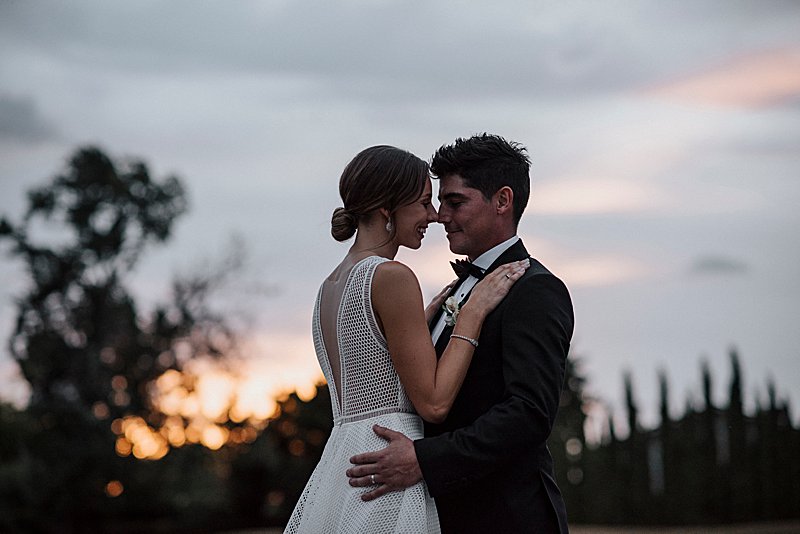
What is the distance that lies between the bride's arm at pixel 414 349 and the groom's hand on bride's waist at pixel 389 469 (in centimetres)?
14

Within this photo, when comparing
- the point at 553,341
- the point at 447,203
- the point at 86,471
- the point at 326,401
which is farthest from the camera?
the point at 86,471

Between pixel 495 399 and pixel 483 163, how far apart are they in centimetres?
88

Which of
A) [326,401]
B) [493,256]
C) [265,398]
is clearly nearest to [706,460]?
[326,401]

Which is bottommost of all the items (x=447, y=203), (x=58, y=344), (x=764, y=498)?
(x=764, y=498)

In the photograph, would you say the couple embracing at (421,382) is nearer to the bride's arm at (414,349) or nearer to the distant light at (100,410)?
the bride's arm at (414,349)

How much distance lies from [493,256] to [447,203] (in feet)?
0.87

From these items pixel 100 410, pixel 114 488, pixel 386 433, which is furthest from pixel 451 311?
pixel 100 410

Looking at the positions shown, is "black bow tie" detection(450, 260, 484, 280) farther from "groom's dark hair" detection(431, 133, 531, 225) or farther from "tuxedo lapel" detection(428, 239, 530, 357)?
"groom's dark hair" detection(431, 133, 531, 225)

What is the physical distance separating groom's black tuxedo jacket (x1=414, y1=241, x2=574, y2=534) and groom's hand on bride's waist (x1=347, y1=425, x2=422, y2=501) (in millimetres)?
44

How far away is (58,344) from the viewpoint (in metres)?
32.3

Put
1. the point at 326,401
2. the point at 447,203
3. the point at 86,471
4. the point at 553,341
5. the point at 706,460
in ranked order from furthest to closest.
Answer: the point at 86,471 < the point at 326,401 < the point at 706,460 < the point at 447,203 < the point at 553,341

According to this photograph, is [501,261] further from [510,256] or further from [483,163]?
[483,163]

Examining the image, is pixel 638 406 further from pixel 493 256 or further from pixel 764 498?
pixel 493 256

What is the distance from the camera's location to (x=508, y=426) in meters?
3.59
